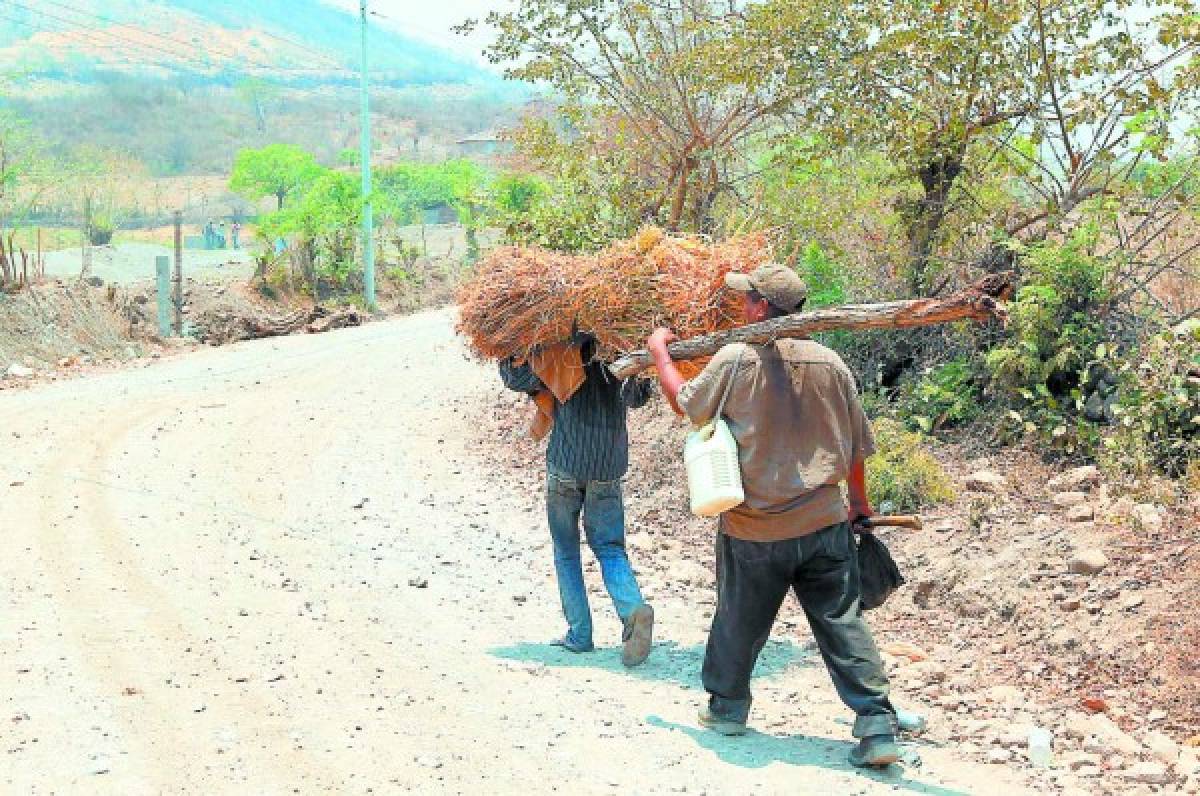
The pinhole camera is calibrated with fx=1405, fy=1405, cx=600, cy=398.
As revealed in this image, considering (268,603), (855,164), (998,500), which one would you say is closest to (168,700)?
(268,603)

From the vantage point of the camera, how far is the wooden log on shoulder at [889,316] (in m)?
5.06

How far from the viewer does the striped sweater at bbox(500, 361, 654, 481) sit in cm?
684

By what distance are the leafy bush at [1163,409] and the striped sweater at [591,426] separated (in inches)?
118

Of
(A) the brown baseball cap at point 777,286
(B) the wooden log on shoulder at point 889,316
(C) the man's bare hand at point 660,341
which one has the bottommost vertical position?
(C) the man's bare hand at point 660,341

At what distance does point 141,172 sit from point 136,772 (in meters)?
82.9

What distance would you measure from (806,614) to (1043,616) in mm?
1889

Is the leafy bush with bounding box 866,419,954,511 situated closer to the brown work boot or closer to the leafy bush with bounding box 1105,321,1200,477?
the leafy bush with bounding box 1105,321,1200,477

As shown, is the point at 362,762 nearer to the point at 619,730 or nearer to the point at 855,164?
the point at 619,730

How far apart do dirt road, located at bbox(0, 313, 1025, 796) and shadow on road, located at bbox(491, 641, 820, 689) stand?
20 millimetres

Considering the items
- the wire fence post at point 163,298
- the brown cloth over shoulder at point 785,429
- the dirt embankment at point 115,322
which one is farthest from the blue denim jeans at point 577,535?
the wire fence post at point 163,298

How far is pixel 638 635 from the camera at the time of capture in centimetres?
663

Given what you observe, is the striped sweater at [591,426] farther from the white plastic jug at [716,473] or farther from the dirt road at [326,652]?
the white plastic jug at [716,473]

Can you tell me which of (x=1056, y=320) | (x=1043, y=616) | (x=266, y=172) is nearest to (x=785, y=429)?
(x=1043, y=616)

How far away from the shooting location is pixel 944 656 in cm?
681
